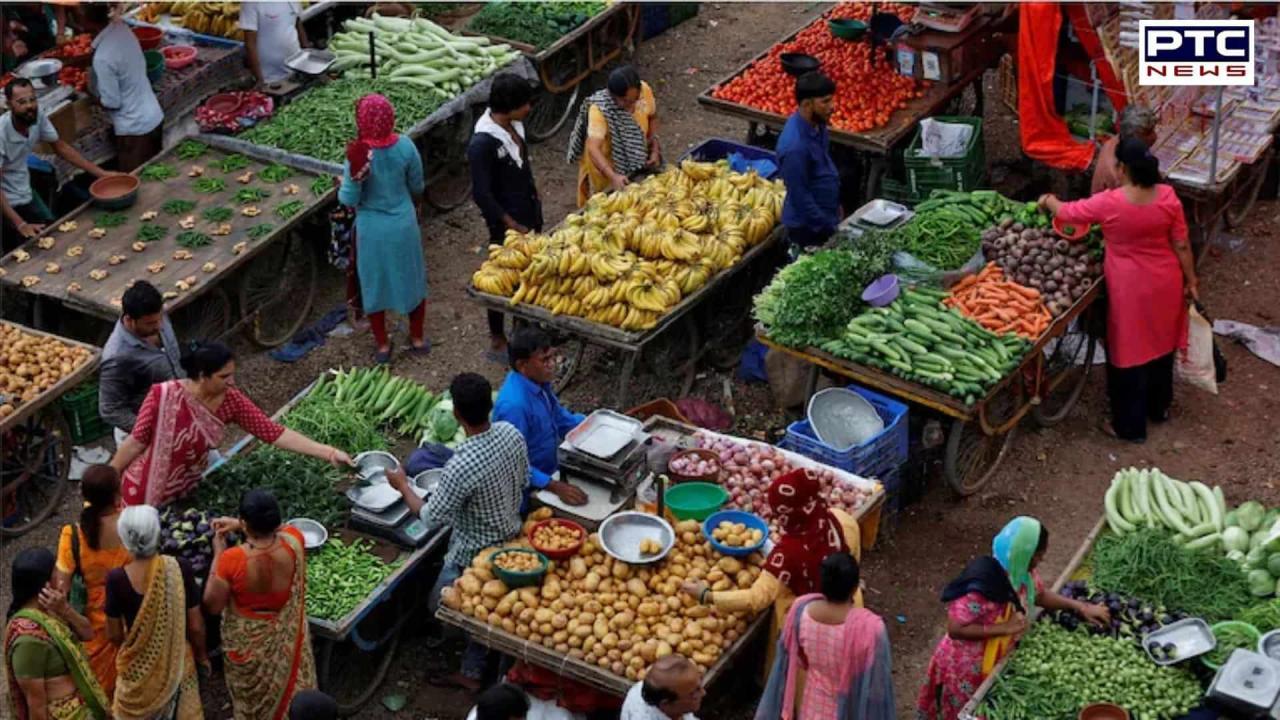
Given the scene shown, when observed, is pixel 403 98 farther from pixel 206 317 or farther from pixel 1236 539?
pixel 1236 539

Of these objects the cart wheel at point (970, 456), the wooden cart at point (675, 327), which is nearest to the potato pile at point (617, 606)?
the cart wheel at point (970, 456)

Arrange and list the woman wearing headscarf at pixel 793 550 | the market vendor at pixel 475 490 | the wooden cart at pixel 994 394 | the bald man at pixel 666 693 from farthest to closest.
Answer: the wooden cart at pixel 994 394 < the market vendor at pixel 475 490 < the woman wearing headscarf at pixel 793 550 < the bald man at pixel 666 693

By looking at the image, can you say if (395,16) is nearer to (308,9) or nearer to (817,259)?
(308,9)

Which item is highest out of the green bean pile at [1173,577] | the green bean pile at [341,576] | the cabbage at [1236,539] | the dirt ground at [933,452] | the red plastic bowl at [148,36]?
the red plastic bowl at [148,36]

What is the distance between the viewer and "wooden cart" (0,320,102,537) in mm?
9461

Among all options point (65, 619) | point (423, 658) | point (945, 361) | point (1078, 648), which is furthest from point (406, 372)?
point (1078, 648)

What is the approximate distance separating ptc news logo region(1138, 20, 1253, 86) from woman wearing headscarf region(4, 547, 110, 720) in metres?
7.59

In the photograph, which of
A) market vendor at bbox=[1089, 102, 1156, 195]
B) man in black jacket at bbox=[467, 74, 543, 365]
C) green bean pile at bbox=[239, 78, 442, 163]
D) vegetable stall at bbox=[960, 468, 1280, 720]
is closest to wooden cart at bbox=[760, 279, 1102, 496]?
market vendor at bbox=[1089, 102, 1156, 195]

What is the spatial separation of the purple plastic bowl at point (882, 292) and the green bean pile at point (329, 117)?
397 cm

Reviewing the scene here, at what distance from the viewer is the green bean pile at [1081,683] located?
7.10 meters

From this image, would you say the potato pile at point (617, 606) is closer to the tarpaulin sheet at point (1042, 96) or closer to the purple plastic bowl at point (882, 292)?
the purple plastic bowl at point (882, 292)

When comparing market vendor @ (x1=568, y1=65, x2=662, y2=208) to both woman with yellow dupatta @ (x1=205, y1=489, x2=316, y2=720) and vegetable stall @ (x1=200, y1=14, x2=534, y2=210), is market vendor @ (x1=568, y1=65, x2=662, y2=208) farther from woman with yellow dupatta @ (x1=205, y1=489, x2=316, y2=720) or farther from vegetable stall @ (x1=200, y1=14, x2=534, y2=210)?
woman with yellow dupatta @ (x1=205, y1=489, x2=316, y2=720)

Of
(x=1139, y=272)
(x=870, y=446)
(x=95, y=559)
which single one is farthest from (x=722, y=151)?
(x=95, y=559)

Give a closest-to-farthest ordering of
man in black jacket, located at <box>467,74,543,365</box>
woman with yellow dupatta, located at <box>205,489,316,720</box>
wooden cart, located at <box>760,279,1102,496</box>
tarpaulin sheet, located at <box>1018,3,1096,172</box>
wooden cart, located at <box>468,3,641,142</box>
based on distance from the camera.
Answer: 1. woman with yellow dupatta, located at <box>205,489,316,720</box>
2. wooden cart, located at <box>760,279,1102,496</box>
3. man in black jacket, located at <box>467,74,543,365</box>
4. tarpaulin sheet, located at <box>1018,3,1096,172</box>
5. wooden cart, located at <box>468,3,641,142</box>
